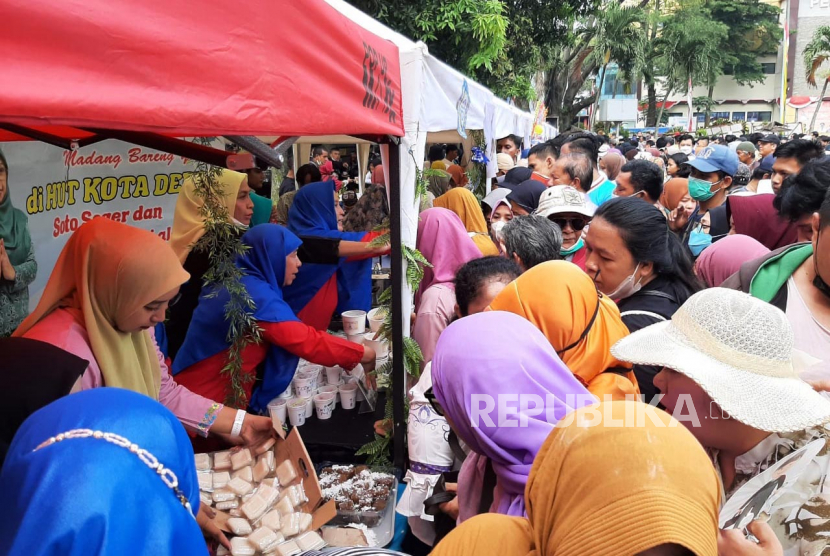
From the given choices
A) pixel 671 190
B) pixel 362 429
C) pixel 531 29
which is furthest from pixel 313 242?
pixel 531 29

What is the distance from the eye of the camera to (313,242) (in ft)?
15.5

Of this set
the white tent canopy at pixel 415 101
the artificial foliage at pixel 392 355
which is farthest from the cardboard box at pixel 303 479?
the white tent canopy at pixel 415 101

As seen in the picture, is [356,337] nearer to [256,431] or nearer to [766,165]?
[256,431]

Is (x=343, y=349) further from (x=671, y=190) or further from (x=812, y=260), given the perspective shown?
(x=671, y=190)

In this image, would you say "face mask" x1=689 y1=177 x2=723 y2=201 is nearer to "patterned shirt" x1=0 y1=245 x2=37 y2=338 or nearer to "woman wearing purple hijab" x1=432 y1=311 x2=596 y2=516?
"woman wearing purple hijab" x1=432 y1=311 x2=596 y2=516

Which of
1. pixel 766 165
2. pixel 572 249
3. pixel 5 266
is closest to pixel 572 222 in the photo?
pixel 572 249

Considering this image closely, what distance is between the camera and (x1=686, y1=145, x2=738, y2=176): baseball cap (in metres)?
4.41

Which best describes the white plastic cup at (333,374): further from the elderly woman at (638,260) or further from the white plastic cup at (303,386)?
the elderly woman at (638,260)

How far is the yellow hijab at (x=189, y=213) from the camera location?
3.81m

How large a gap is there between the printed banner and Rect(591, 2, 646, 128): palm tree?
23.2 meters

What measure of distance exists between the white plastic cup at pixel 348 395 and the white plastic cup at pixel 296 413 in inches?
11.1

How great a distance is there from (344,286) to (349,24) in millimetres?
3231

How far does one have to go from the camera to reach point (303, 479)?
2.19 m

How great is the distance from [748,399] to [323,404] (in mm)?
2533
